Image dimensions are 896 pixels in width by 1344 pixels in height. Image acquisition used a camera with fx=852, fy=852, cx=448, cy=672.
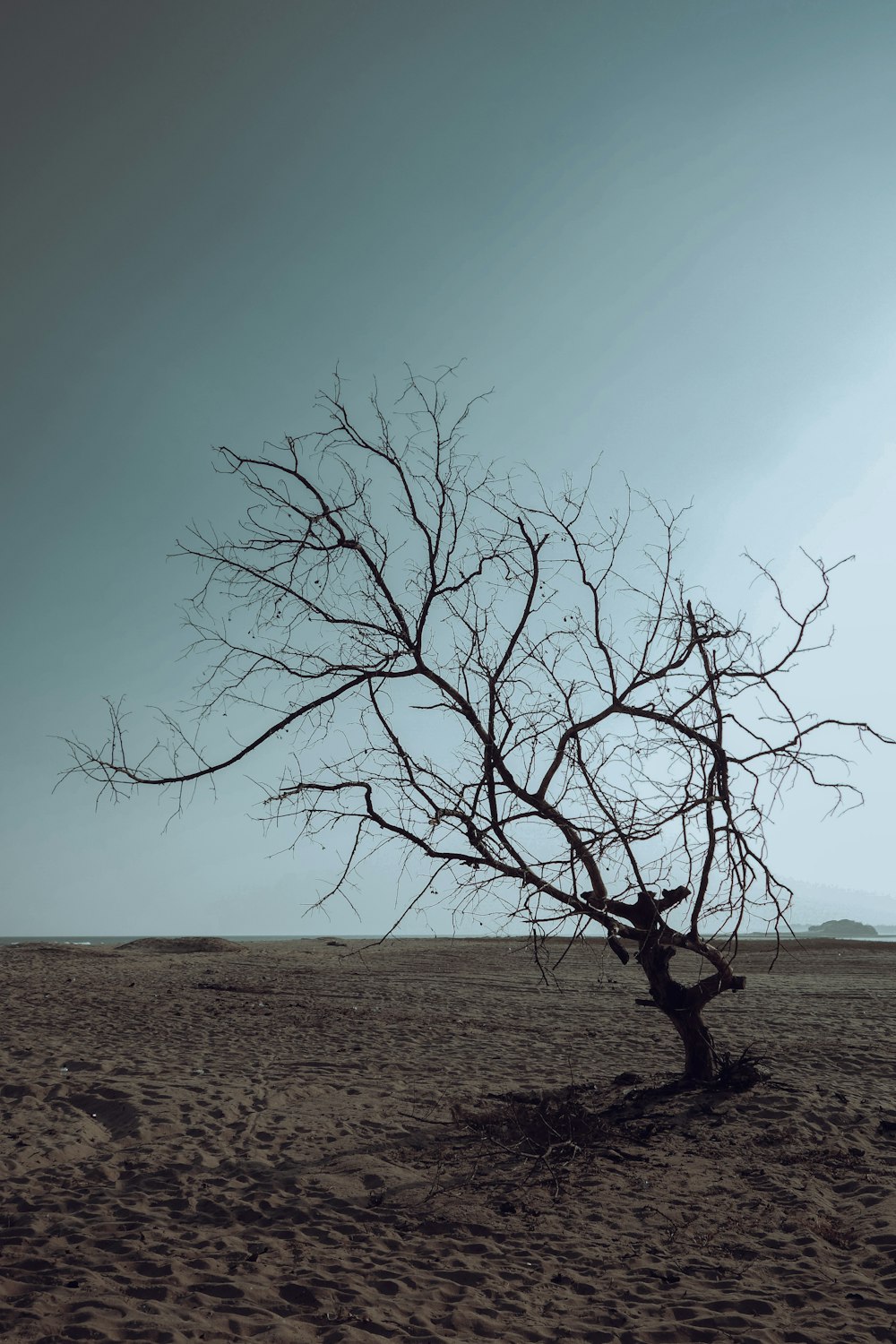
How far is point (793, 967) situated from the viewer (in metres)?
25.8

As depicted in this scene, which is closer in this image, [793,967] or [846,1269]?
[846,1269]

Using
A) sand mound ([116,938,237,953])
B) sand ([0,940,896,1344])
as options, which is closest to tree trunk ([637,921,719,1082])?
sand ([0,940,896,1344])

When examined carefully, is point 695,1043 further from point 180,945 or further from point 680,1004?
point 180,945

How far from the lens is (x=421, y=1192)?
571 cm

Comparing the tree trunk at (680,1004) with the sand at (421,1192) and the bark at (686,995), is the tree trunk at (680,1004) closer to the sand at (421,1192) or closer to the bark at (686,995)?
the bark at (686,995)

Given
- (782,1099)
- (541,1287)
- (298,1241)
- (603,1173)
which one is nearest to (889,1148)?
(782,1099)

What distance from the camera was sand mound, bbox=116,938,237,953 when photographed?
30.5 m

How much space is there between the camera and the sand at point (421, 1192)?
4031mm

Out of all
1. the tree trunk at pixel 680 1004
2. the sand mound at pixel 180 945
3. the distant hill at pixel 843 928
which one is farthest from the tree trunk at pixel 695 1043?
the distant hill at pixel 843 928

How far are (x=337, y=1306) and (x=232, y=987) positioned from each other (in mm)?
13683

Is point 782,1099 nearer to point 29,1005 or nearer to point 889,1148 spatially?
point 889,1148

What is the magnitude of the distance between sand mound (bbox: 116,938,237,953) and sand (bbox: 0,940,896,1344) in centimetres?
1932

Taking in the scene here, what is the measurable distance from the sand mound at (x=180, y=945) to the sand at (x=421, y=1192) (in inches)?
761

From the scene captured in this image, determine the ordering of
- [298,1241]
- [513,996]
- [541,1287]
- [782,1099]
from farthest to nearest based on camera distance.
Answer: [513,996], [782,1099], [298,1241], [541,1287]
